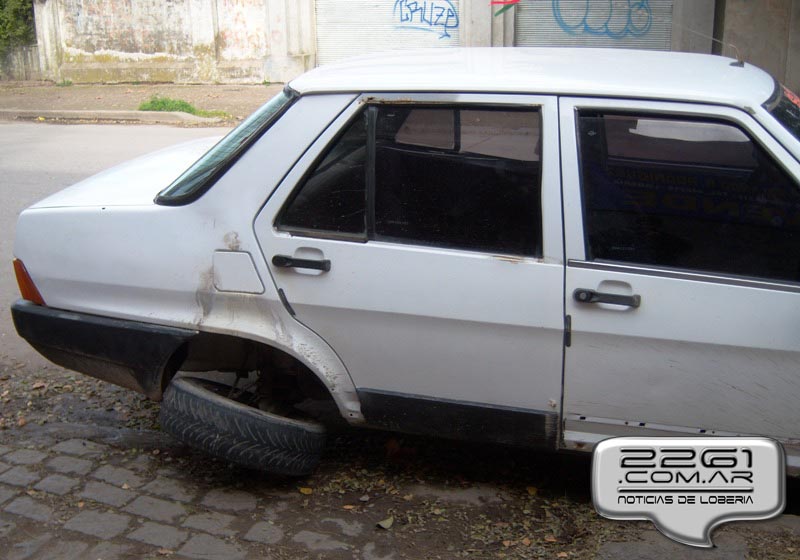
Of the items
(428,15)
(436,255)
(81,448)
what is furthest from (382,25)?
(436,255)

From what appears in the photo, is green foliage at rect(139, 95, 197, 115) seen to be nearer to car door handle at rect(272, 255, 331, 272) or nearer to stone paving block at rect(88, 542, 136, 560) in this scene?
car door handle at rect(272, 255, 331, 272)

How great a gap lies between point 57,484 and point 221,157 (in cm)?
155

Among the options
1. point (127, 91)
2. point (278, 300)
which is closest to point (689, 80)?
point (278, 300)

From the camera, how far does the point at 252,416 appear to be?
3.61 metres

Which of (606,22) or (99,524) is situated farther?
(606,22)

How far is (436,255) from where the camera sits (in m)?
3.29

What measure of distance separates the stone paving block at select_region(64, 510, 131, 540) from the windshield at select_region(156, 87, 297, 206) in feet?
4.11

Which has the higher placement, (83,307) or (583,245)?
(583,245)

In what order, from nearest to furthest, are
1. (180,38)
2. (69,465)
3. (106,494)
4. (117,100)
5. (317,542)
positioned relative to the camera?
1. (317,542)
2. (106,494)
3. (69,465)
4. (117,100)
5. (180,38)

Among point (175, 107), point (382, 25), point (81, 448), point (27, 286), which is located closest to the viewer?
point (27, 286)

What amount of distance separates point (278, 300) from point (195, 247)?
15.4 inches

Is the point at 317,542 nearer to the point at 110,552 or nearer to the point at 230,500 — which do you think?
the point at 230,500

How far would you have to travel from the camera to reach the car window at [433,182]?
3289 millimetres

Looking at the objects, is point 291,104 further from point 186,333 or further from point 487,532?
point 487,532
